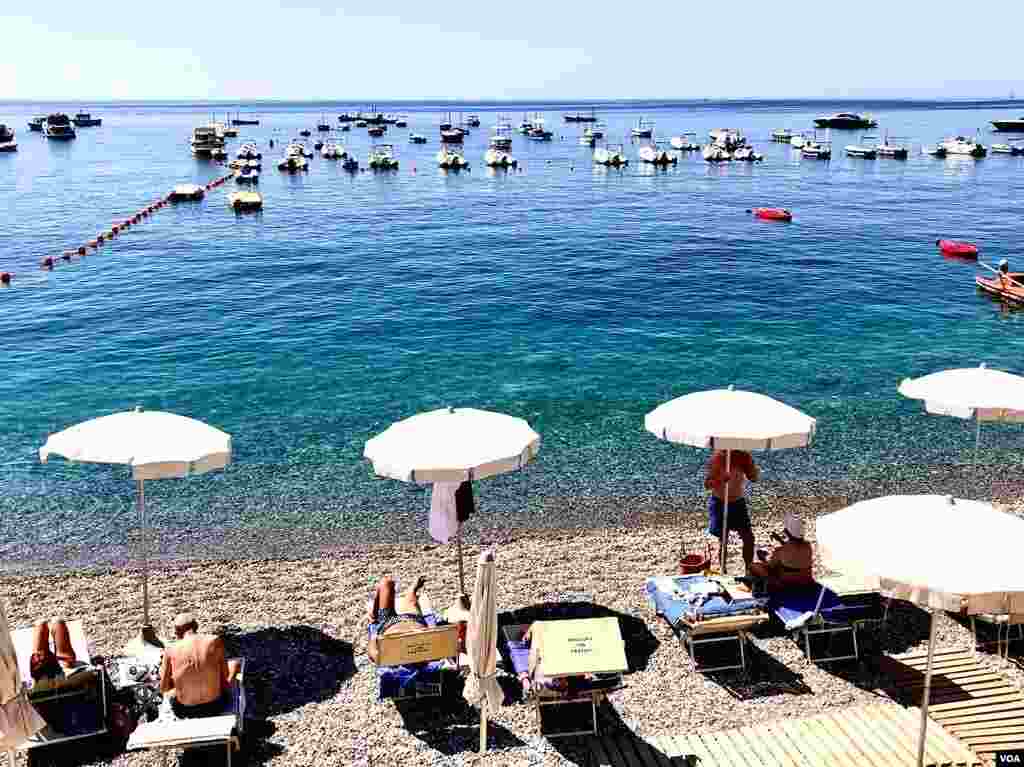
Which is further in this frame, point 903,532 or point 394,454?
point 394,454

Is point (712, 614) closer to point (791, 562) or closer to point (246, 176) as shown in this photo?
point (791, 562)

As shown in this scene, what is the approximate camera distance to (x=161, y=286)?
38.5 meters

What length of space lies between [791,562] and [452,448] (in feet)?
→ 13.6

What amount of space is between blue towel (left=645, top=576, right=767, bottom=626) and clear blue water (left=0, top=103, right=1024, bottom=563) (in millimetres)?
4933

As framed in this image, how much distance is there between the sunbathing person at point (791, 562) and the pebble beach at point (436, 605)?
2.01ft

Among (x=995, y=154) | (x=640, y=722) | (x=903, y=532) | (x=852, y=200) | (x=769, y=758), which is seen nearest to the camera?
(x=903, y=532)

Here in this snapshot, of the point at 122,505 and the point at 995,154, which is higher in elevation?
the point at 995,154

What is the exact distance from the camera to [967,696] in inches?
327

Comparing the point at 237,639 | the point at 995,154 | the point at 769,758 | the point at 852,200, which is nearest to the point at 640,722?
the point at 769,758

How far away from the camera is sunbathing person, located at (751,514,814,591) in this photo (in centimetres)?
970

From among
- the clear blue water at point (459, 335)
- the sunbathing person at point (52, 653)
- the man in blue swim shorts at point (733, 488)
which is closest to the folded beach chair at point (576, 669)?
the man in blue swim shorts at point (733, 488)

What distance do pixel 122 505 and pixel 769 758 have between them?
41.5 feet

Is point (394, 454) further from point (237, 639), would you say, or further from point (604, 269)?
point (604, 269)

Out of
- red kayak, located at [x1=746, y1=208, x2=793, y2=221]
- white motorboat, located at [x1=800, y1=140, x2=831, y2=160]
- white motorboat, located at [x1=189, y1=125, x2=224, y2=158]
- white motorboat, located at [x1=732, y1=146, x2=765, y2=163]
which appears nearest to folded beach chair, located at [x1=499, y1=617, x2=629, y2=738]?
red kayak, located at [x1=746, y1=208, x2=793, y2=221]
